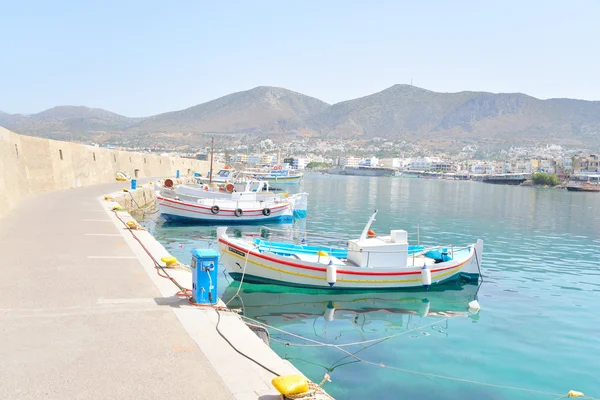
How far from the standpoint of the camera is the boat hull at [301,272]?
14719 millimetres

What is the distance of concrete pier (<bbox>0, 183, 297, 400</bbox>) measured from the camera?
557 centimetres

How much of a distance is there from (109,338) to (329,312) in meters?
7.35

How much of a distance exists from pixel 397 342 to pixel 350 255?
15.6 feet

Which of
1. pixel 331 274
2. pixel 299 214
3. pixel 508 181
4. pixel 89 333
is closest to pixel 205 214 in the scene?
pixel 299 214

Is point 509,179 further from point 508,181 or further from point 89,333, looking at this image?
point 89,333

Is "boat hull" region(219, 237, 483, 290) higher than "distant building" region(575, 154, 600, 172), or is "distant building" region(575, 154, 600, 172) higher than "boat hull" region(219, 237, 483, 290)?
"distant building" region(575, 154, 600, 172)

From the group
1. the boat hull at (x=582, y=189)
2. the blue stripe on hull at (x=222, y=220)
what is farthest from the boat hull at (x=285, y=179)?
the boat hull at (x=582, y=189)

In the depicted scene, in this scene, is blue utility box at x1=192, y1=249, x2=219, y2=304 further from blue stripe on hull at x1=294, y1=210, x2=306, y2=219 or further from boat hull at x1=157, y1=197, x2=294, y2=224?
blue stripe on hull at x1=294, y1=210, x2=306, y2=219

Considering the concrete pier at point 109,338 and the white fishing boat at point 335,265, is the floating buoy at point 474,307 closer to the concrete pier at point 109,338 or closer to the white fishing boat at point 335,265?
the white fishing boat at point 335,265

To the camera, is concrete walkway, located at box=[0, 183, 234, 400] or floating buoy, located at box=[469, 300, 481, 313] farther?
floating buoy, located at box=[469, 300, 481, 313]

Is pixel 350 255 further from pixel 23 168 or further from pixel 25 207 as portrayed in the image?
pixel 23 168

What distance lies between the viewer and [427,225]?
117 feet

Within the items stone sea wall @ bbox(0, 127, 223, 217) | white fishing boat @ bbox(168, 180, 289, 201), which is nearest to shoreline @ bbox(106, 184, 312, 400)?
stone sea wall @ bbox(0, 127, 223, 217)

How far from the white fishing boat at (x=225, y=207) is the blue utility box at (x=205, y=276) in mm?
20944
